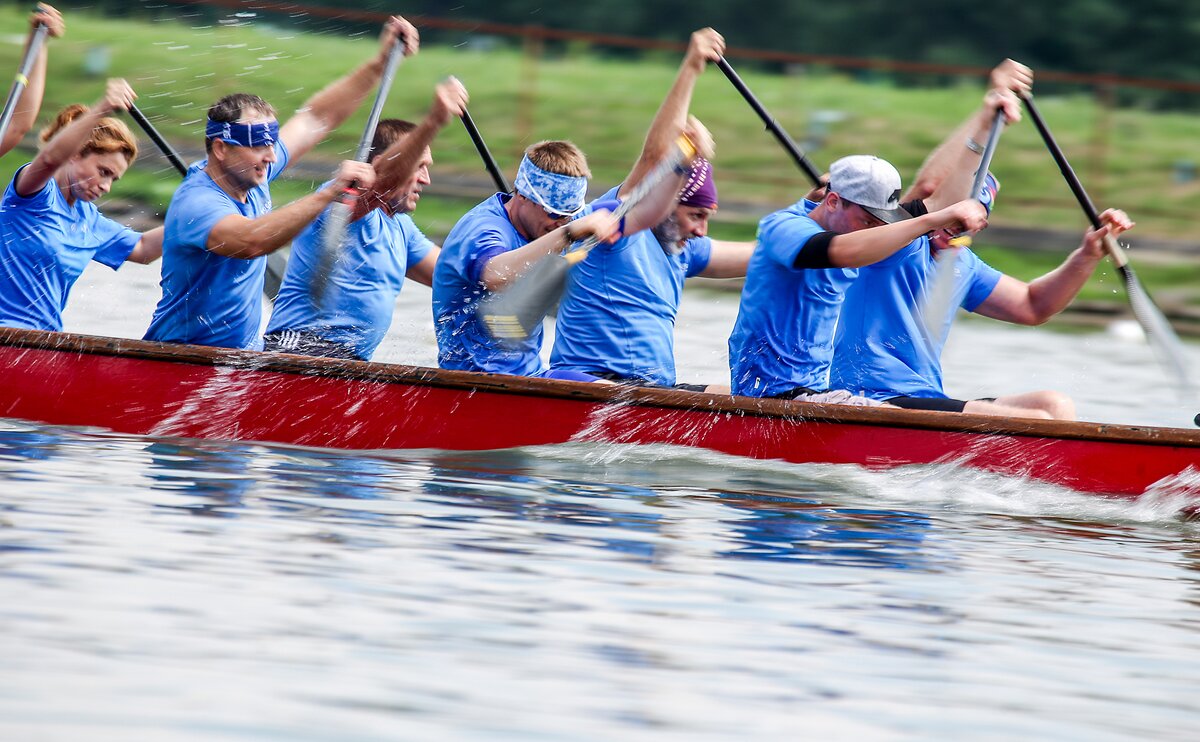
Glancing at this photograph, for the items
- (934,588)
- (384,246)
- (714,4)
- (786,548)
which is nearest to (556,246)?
(384,246)

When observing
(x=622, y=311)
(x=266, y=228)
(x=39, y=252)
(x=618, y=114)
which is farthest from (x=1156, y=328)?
(x=618, y=114)

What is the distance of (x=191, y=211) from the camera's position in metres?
6.83

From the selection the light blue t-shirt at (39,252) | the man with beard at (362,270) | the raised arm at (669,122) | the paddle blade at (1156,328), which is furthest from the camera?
the paddle blade at (1156,328)

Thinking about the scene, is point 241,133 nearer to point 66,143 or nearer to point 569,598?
point 66,143

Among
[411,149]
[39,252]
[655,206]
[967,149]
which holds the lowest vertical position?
[39,252]

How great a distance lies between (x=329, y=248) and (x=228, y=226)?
0.53m

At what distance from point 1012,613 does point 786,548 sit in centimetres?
85

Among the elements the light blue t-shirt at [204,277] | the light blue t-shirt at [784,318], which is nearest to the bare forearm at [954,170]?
the light blue t-shirt at [784,318]

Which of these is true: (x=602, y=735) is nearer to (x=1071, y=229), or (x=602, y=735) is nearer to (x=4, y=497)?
(x=4, y=497)

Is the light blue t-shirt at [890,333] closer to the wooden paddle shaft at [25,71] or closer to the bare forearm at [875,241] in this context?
the bare forearm at [875,241]

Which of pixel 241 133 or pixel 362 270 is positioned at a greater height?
pixel 241 133

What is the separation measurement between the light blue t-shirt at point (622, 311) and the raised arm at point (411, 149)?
2.28 feet

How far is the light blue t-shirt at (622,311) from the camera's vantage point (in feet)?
22.6

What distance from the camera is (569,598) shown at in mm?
4621
